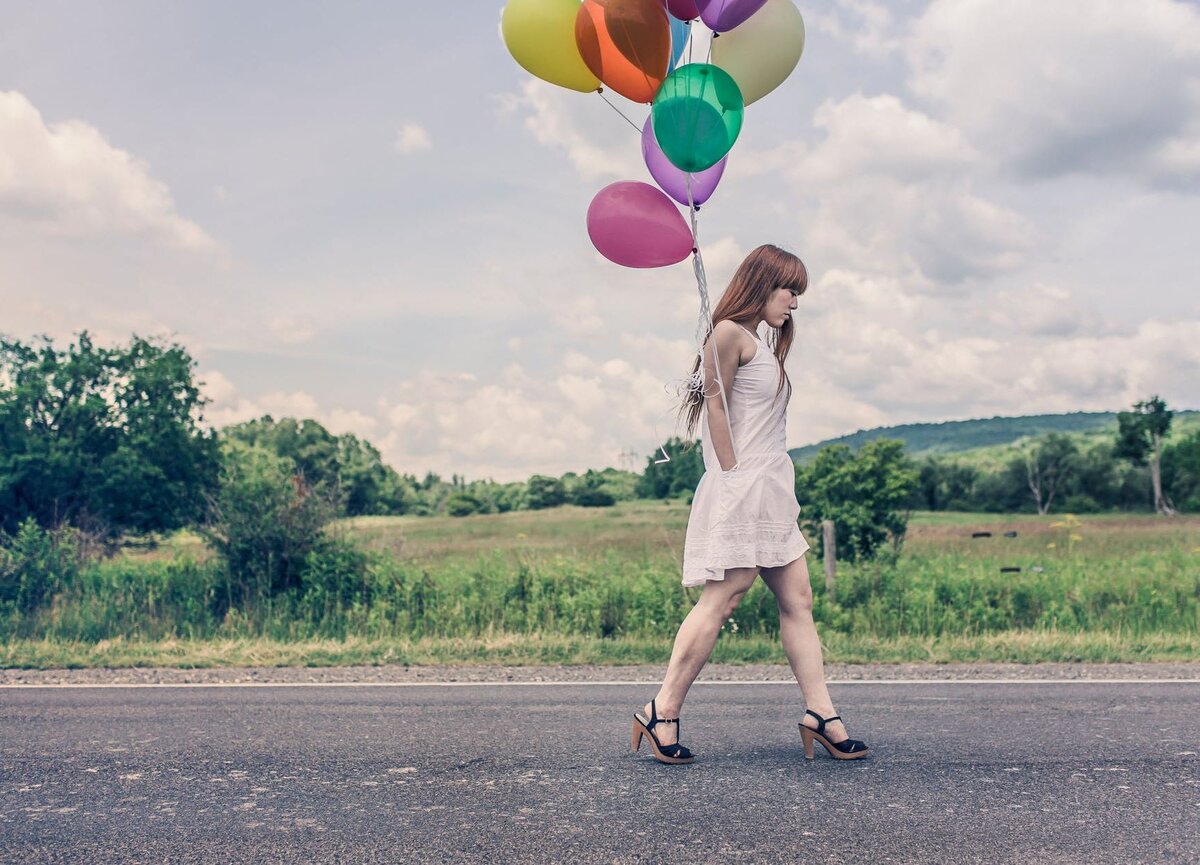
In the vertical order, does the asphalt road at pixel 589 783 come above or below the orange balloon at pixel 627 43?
below

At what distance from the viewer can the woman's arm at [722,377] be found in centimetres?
427

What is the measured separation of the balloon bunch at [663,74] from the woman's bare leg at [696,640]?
153 cm

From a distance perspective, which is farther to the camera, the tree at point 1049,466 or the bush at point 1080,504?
the tree at point 1049,466

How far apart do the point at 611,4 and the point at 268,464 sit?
835cm

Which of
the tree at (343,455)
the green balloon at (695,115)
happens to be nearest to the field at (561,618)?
the green balloon at (695,115)

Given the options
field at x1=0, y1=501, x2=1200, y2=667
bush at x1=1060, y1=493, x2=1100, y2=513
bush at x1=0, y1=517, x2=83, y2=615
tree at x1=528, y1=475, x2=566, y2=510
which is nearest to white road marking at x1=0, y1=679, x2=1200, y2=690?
field at x1=0, y1=501, x2=1200, y2=667

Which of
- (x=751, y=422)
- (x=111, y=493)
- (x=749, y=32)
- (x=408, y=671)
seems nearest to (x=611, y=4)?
(x=749, y=32)

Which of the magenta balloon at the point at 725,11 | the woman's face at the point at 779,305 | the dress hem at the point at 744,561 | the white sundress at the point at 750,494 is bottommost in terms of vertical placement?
the dress hem at the point at 744,561

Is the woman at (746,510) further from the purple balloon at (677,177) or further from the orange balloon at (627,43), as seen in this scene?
the orange balloon at (627,43)

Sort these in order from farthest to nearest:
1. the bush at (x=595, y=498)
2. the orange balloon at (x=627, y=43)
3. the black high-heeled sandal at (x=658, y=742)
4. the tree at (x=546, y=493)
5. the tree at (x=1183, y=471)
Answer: the tree at (x=1183, y=471) → the tree at (x=546, y=493) → the bush at (x=595, y=498) → the orange balloon at (x=627, y=43) → the black high-heeled sandal at (x=658, y=742)

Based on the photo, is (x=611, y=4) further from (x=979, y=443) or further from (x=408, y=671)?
(x=979, y=443)

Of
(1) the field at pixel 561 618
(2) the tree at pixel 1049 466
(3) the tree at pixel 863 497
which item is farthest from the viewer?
(2) the tree at pixel 1049 466

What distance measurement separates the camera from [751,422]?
170 inches

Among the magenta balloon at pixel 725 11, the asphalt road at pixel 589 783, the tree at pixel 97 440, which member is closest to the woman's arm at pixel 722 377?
the asphalt road at pixel 589 783
